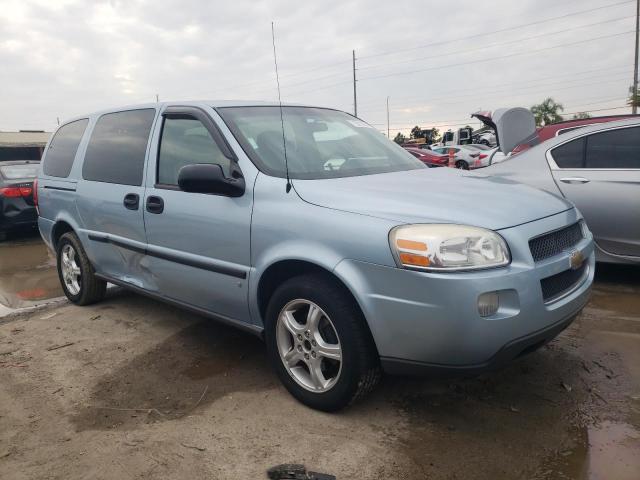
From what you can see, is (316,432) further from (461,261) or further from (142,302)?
(142,302)

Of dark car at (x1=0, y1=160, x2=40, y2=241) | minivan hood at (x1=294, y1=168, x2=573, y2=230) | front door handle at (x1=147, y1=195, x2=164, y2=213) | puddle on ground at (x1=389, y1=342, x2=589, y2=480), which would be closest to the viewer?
puddle on ground at (x1=389, y1=342, x2=589, y2=480)

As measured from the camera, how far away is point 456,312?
2279 millimetres

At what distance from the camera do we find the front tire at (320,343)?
2.59 meters

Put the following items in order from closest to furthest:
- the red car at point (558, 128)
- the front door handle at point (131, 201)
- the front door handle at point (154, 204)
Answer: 1. the front door handle at point (154, 204)
2. the front door handle at point (131, 201)
3. the red car at point (558, 128)

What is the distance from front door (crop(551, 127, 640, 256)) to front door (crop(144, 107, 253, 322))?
315 centimetres

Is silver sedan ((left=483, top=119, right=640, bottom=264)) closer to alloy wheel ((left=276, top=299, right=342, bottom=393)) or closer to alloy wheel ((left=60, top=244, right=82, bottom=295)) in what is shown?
alloy wheel ((left=276, top=299, right=342, bottom=393))

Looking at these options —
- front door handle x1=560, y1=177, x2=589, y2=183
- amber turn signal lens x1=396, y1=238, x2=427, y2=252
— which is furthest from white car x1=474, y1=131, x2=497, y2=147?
amber turn signal lens x1=396, y1=238, x2=427, y2=252

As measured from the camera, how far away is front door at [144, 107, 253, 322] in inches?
122

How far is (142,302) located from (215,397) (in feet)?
7.37

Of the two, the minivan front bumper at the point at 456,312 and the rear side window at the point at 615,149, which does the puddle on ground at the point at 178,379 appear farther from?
the rear side window at the point at 615,149

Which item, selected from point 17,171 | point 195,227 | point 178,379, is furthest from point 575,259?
point 17,171

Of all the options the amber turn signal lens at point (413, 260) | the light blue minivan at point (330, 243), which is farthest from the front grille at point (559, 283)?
the amber turn signal lens at point (413, 260)

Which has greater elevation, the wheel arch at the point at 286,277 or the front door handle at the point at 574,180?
the front door handle at the point at 574,180

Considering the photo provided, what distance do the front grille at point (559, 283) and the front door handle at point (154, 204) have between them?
7.87 feet
